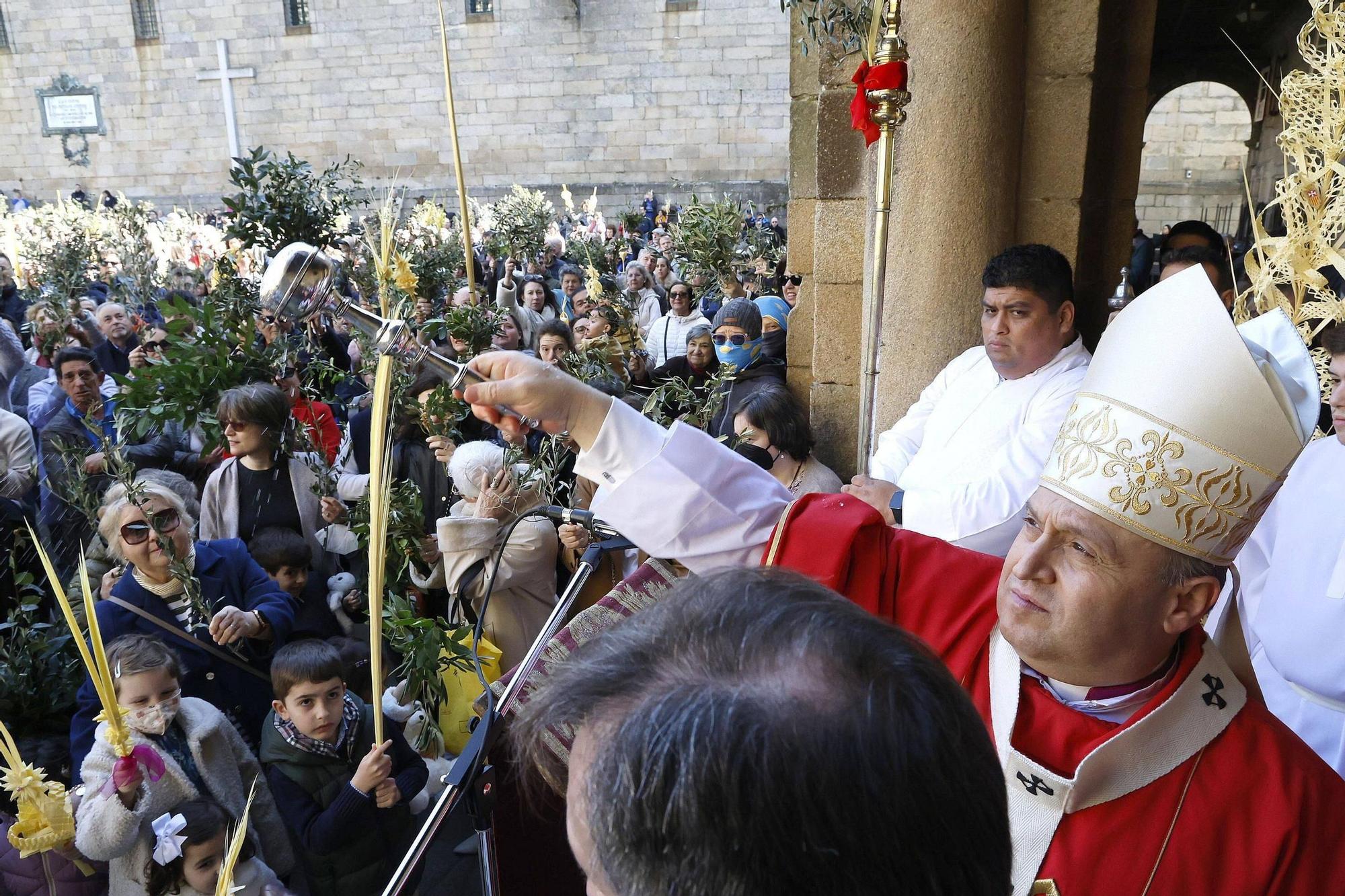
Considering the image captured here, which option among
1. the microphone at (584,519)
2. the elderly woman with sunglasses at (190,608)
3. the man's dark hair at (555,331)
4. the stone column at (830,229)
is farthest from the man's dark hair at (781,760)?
the man's dark hair at (555,331)

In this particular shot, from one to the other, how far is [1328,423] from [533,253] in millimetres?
8404

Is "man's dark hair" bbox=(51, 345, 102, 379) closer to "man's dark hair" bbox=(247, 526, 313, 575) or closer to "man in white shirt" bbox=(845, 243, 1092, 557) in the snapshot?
"man's dark hair" bbox=(247, 526, 313, 575)

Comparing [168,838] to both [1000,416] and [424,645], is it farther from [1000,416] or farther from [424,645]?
[1000,416]

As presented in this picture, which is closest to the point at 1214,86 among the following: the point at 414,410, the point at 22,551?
the point at 414,410

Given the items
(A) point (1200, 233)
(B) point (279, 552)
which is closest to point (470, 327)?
(B) point (279, 552)

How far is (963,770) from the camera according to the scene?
621mm

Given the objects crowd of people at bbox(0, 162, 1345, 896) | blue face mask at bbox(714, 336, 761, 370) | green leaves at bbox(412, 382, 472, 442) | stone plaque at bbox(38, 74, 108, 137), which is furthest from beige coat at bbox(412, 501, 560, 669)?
stone plaque at bbox(38, 74, 108, 137)

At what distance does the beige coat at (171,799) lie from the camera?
205 cm

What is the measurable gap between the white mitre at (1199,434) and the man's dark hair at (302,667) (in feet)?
6.37

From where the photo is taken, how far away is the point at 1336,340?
2.33m

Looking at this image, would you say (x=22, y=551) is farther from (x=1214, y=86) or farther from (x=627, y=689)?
Answer: (x=1214, y=86)

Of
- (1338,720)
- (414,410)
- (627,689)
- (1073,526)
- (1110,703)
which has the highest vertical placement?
(627,689)

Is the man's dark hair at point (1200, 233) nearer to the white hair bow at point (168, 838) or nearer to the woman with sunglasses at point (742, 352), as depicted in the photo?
the woman with sunglasses at point (742, 352)

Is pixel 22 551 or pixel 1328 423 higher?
pixel 1328 423
